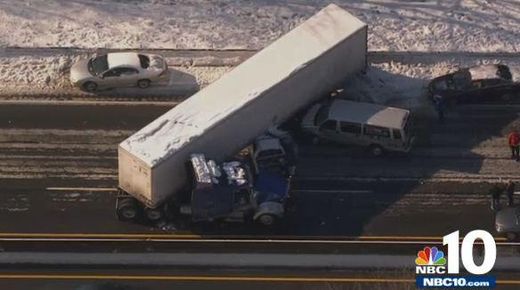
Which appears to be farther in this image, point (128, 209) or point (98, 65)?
point (98, 65)

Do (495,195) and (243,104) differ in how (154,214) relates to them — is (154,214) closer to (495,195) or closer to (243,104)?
(243,104)

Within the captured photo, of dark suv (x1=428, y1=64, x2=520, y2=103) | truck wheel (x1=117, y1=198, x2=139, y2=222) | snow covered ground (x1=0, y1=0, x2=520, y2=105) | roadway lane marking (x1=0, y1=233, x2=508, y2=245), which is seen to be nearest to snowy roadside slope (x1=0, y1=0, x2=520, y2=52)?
snow covered ground (x1=0, y1=0, x2=520, y2=105)

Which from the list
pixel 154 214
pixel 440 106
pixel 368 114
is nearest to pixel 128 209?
pixel 154 214

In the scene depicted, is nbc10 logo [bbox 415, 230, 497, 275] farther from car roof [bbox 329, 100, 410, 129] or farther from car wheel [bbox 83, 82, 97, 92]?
car wheel [bbox 83, 82, 97, 92]

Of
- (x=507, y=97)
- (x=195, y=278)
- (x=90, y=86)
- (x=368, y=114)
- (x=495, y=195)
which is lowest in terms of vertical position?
(x=195, y=278)

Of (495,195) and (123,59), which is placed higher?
(123,59)

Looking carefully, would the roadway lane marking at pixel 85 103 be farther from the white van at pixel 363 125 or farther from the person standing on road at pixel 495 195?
the person standing on road at pixel 495 195

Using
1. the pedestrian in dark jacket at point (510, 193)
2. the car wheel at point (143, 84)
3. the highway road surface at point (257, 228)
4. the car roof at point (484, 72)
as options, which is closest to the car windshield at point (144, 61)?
the car wheel at point (143, 84)
